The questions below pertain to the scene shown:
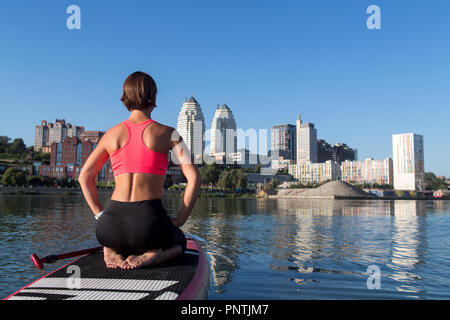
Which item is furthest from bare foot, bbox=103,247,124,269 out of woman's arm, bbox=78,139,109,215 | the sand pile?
the sand pile

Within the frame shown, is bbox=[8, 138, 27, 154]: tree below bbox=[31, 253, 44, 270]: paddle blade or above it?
above

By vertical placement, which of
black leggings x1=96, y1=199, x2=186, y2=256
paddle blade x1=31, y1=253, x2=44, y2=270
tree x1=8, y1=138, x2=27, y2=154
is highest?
tree x1=8, y1=138, x2=27, y2=154

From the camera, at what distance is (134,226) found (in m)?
3.73

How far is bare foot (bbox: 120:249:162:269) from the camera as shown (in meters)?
3.87

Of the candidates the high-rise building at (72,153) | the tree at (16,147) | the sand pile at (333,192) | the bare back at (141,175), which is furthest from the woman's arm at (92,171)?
the tree at (16,147)

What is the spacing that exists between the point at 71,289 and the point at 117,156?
1461mm

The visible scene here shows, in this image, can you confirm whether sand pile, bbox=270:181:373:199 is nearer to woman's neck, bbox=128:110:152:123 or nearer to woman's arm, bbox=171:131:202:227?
woman's arm, bbox=171:131:202:227

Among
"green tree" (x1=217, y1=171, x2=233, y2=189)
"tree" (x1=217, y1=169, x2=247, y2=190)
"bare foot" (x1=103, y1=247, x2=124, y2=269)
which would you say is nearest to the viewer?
"bare foot" (x1=103, y1=247, x2=124, y2=269)

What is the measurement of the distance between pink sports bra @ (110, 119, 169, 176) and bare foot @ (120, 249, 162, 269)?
2.98 feet

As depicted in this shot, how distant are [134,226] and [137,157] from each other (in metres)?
0.77

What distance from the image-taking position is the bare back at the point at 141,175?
3871 millimetres

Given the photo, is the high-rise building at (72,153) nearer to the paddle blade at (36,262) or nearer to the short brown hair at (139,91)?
the paddle blade at (36,262)

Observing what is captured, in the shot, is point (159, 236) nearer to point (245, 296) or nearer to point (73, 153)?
point (245, 296)
